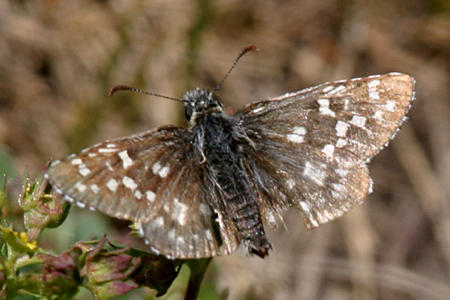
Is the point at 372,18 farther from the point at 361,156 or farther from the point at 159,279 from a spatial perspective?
the point at 159,279

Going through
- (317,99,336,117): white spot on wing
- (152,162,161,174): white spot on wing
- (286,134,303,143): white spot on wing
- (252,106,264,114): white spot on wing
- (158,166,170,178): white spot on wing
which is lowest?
(158,166,170,178): white spot on wing

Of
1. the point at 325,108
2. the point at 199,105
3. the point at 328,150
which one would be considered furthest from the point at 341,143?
the point at 199,105

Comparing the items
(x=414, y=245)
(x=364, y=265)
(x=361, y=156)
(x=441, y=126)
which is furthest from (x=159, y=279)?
(x=441, y=126)

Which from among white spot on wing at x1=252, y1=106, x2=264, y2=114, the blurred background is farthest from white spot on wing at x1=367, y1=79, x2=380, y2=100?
the blurred background

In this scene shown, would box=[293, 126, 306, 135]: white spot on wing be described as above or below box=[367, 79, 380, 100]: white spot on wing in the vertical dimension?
below

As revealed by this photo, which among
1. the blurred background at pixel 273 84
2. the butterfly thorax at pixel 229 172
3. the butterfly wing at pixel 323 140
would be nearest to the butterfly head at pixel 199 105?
the butterfly thorax at pixel 229 172

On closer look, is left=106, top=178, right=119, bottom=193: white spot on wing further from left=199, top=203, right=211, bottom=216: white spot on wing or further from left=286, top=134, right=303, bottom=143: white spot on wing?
left=286, top=134, right=303, bottom=143: white spot on wing

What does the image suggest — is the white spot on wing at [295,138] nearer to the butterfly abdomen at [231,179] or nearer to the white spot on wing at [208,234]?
the butterfly abdomen at [231,179]

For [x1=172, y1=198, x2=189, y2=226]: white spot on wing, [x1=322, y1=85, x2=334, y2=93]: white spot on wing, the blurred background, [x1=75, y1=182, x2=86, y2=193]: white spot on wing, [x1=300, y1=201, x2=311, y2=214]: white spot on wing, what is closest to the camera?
[x1=75, y1=182, x2=86, y2=193]: white spot on wing
